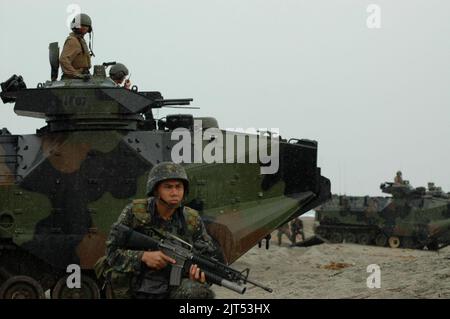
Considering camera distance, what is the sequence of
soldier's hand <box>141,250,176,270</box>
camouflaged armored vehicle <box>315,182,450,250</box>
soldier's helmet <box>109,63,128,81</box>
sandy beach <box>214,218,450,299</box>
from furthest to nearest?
camouflaged armored vehicle <box>315,182,450,250</box>
sandy beach <box>214,218,450,299</box>
soldier's helmet <box>109,63,128,81</box>
soldier's hand <box>141,250,176,270</box>

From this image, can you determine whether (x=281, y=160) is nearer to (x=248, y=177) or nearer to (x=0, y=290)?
(x=248, y=177)

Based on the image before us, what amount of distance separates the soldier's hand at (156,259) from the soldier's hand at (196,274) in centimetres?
14

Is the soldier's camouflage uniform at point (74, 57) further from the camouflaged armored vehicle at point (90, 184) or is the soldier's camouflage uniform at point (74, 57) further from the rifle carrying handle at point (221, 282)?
the rifle carrying handle at point (221, 282)

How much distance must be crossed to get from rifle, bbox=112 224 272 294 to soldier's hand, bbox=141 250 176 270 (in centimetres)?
4

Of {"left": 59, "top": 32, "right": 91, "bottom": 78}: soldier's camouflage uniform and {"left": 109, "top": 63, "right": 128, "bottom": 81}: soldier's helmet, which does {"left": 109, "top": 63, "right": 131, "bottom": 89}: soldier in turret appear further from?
{"left": 59, "top": 32, "right": 91, "bottom": 78}: soldier's camouflage uniform

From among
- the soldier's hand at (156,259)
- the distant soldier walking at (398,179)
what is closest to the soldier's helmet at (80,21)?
the soldier's hand at (156,259)

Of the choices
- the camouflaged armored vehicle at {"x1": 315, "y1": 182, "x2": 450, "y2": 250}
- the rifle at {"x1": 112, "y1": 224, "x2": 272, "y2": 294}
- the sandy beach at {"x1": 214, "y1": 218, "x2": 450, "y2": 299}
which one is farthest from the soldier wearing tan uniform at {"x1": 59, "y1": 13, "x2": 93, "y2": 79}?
the camouflaged armored vehicle at {"x1": 315, "y1": 182, "x2": 450, "y2": 250}

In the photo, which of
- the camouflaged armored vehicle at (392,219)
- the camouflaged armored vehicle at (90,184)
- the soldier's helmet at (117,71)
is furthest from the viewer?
the camouflaged armored vehicle at (392,219)

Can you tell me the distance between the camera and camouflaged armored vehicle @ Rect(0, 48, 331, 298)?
35.3 ft

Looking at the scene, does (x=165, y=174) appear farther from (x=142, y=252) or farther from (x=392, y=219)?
(x=392, y=219)

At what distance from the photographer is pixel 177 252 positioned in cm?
573

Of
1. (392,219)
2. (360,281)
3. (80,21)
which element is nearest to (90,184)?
(80,21)

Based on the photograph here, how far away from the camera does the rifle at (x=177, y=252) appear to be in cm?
573
